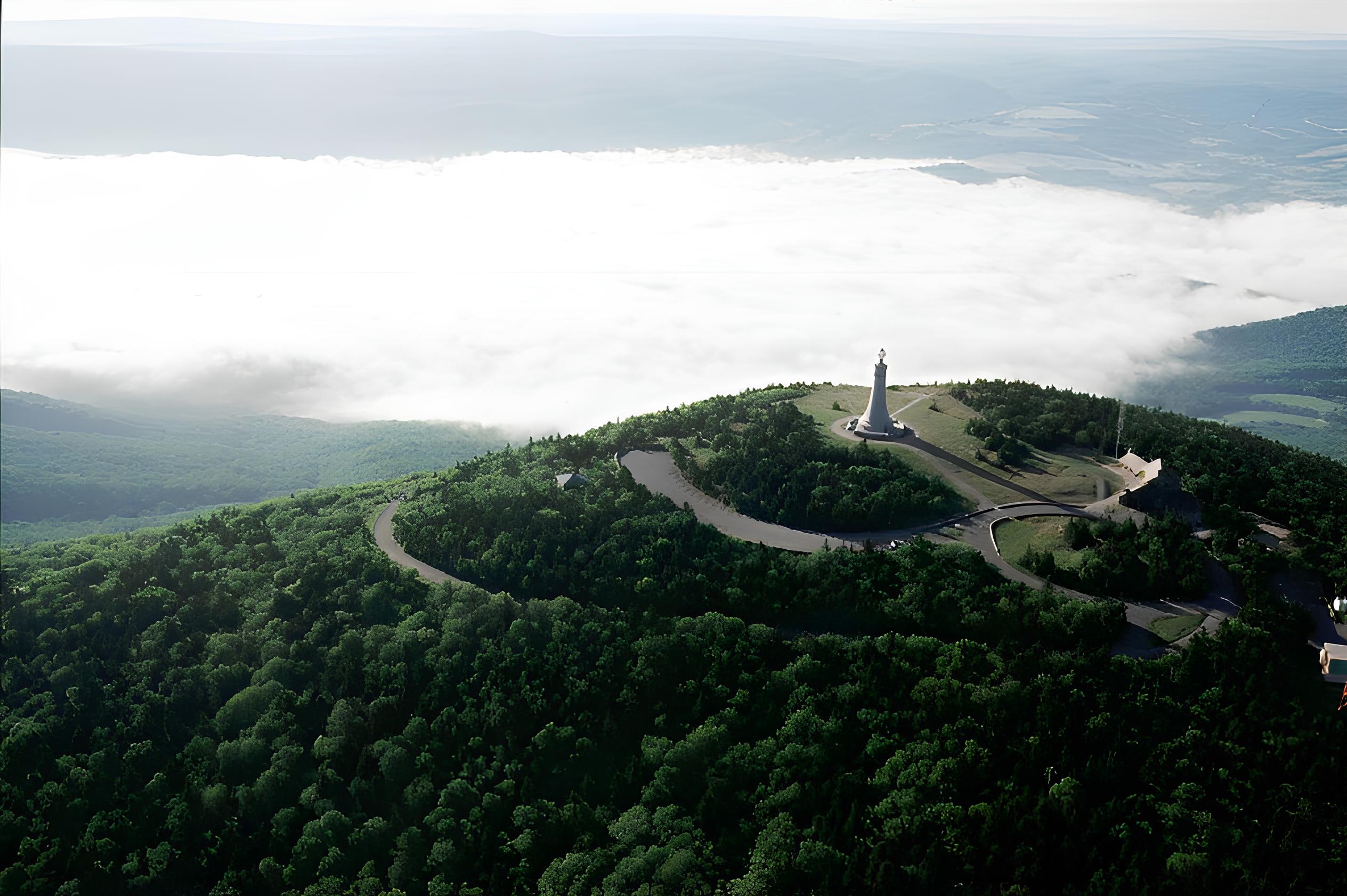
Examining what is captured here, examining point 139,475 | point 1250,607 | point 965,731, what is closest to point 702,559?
point 965,731

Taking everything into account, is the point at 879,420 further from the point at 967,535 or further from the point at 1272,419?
the point at 1272,419

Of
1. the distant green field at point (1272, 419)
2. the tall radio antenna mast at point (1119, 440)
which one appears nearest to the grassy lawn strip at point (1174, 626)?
the tall radio antenna mast at point (1119, 440)

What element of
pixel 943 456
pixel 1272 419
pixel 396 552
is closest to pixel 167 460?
pixel 396 552

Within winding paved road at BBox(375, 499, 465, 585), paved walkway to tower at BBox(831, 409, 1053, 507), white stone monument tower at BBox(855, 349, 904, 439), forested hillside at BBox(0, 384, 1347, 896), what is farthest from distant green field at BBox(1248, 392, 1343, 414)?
winding paved road at BBox(375, 499, 465, 585)

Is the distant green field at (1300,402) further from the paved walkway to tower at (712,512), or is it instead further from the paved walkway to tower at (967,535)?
the paved walkway to tower at (712,512)

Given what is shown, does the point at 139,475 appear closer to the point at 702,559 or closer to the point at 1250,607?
the point at 702,559

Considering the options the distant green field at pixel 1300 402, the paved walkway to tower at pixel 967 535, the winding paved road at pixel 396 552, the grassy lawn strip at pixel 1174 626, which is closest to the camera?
the grassy lawn strip at pixel 1174 626
